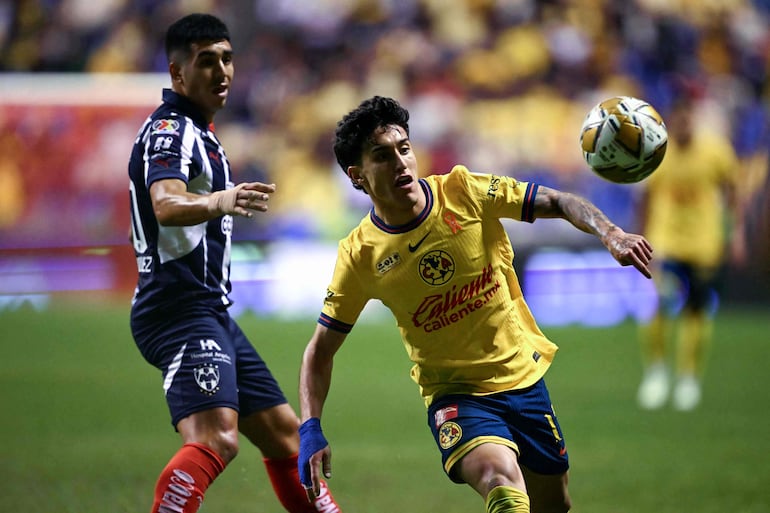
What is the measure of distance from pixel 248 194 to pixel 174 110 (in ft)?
3.43

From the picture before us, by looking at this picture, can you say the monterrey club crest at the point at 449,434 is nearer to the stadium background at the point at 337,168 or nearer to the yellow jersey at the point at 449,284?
the yellow jersey at the point at 449,284

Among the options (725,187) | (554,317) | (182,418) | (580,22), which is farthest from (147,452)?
(580,22)

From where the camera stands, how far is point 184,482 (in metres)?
4.28

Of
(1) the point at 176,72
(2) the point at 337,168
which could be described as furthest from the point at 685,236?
(2) the point at 337,168

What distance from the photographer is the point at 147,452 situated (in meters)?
7.61

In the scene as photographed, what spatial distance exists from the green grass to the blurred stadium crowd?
3870mm

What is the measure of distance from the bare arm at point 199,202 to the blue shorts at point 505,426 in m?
1.11

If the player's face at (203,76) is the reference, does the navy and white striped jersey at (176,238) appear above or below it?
below

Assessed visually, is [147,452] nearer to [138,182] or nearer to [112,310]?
[138,182]

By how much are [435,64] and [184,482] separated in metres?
14.5

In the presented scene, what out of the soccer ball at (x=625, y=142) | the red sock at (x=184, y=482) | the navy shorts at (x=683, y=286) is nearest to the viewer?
the red sock at (x=184, y=482)

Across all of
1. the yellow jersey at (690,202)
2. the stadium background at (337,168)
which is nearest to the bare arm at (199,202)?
the stadium background at (337,168)

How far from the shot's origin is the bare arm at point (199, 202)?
3957mm

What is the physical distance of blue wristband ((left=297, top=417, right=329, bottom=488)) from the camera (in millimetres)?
4176
